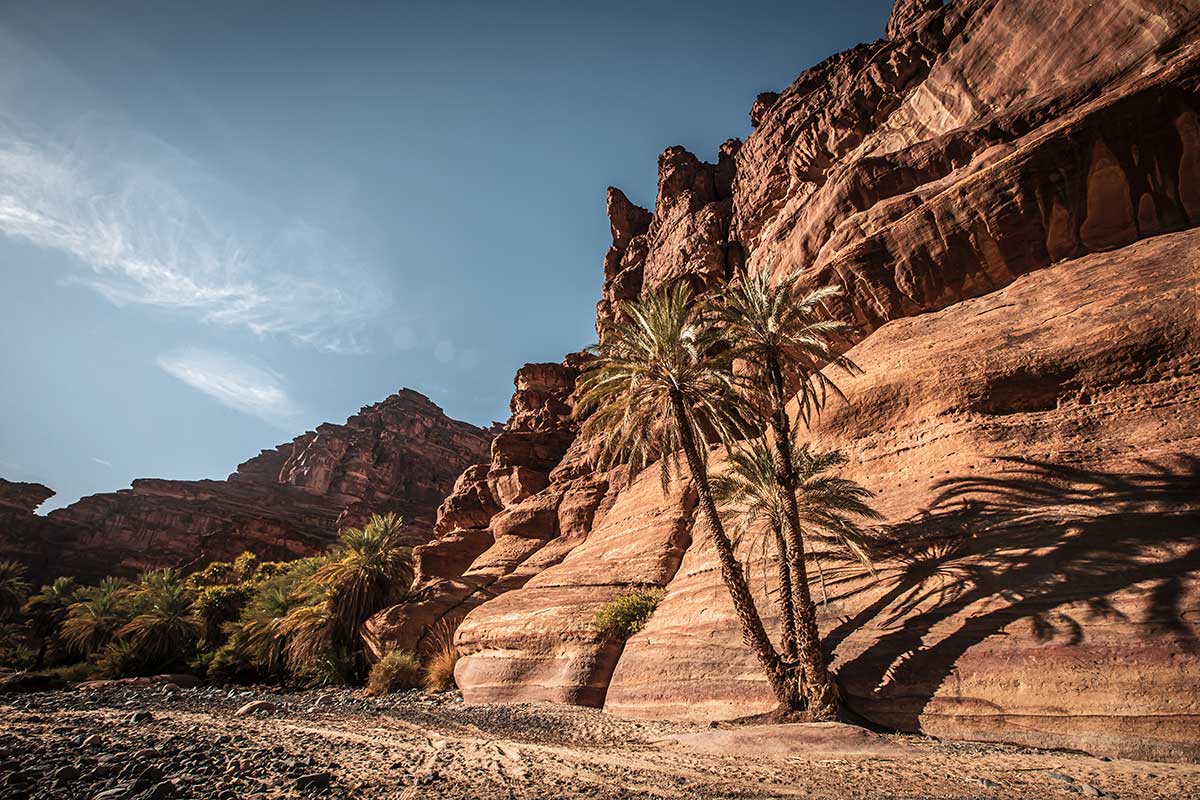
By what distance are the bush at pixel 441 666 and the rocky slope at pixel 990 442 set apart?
115cm

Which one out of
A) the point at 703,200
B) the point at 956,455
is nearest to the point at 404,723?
the point at 956,455

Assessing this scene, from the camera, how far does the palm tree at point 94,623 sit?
1342 inches

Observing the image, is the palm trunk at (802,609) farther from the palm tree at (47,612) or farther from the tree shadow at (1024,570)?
the palm tree at (47,612)

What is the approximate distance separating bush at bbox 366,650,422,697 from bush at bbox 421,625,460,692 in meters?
0.51

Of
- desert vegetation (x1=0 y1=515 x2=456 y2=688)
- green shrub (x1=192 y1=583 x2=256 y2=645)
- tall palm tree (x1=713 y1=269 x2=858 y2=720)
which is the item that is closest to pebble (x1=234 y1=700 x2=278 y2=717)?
desert vegetation (x1=0 y1=515 x2=456 y2=688)

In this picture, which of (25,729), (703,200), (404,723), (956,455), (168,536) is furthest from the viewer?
(168,536)

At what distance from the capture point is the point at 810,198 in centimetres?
3055

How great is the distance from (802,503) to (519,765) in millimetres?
11751

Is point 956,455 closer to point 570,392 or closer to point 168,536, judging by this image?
point 570,392

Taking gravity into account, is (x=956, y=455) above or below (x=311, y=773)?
above

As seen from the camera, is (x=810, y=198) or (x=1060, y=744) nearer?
(x=1060, y=744)

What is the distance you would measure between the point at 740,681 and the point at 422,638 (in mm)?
17533

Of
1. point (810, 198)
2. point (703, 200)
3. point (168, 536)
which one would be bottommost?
point (168, 536)

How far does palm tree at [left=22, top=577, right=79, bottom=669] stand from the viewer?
39406 mm
